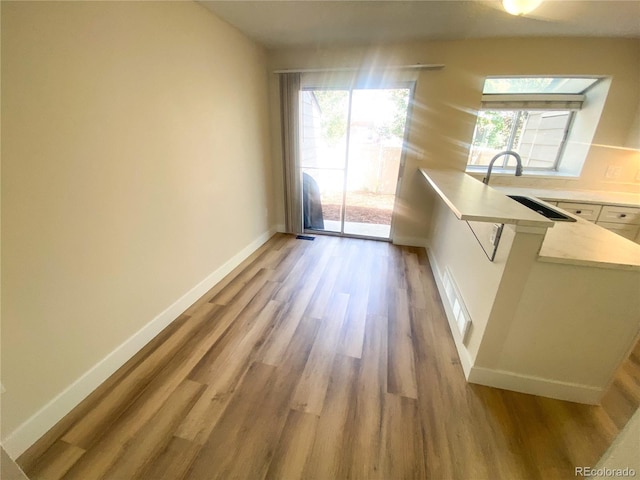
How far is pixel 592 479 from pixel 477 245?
1.38 m

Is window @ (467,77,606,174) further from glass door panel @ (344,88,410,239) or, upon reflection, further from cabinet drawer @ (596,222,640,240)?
glass door panel @ (344,88,410,239)

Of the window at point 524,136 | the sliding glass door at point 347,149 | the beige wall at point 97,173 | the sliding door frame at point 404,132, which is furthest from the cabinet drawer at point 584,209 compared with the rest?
the beige wall at point 97,173

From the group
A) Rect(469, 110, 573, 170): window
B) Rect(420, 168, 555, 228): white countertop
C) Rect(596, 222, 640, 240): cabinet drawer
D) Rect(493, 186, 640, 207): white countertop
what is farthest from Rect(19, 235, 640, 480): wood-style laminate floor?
Rect(469, 110, 573, 170): window

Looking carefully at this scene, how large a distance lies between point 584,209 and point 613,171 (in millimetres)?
794

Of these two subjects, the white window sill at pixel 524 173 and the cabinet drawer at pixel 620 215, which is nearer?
the cabinet drawer at pixel 620 215

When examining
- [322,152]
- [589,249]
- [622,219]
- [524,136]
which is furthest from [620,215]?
[322,152]

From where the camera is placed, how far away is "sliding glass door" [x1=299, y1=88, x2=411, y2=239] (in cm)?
314

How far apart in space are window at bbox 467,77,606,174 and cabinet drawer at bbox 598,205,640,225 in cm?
68

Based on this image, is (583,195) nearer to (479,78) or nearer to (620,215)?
(620,215)

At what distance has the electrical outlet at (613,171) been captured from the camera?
2729mm

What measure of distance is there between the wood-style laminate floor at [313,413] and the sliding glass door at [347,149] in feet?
6.57

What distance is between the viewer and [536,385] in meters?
1.50

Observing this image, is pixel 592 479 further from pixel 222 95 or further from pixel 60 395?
pixel 222 95

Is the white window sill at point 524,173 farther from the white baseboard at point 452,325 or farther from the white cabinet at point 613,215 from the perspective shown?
the white baseboard at point 452,325
